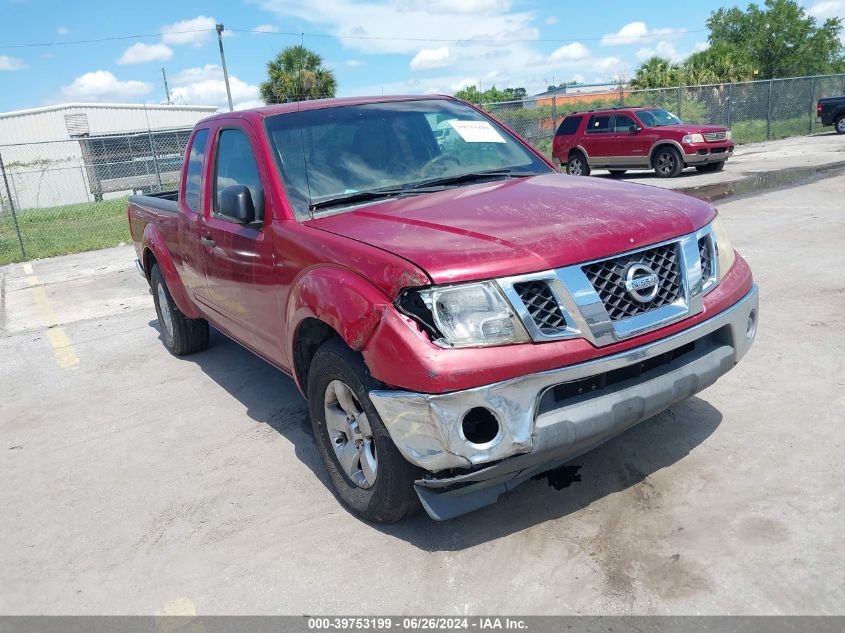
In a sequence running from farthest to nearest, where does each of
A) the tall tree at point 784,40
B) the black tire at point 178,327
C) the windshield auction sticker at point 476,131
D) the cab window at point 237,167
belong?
the tall tree at point 784,40, the black tire at point 178,327, the windshield auction sticker at point 476,131, the cab window at point 237,167

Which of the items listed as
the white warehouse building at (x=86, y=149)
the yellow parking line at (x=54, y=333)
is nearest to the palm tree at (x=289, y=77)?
the white warehouse building at (x=86, y=149)

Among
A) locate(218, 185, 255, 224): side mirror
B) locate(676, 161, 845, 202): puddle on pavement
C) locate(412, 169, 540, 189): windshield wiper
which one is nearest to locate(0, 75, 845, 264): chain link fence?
locate(676, 161, 845, 202): puddle on pavement

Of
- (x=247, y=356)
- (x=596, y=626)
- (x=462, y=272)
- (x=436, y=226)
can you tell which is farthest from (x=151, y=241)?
(x=596, y=626)

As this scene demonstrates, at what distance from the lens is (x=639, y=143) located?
1758cm

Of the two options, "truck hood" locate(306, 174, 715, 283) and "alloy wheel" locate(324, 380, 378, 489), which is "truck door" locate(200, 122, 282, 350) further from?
"alloy wheel" locate(324, 380, 378, 489)

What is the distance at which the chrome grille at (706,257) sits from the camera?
319 centimetres

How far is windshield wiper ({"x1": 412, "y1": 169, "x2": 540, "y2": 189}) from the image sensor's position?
3.86m

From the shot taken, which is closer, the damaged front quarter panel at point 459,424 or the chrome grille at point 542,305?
the damaged front quarter panel at point 459,424

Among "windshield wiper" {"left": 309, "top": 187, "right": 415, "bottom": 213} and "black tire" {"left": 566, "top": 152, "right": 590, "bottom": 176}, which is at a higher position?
"windshield wiper" {"left": 309, "top": 187, "right": 415, "bottom": 213}

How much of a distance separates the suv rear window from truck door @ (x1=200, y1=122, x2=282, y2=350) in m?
16.0

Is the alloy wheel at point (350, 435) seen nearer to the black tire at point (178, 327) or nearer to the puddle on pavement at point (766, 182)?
the black tire at point (178, 327)

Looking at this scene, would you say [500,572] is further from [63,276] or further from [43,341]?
[63,276]

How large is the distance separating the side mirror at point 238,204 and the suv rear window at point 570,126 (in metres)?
16.7

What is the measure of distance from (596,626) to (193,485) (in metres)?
2.32
